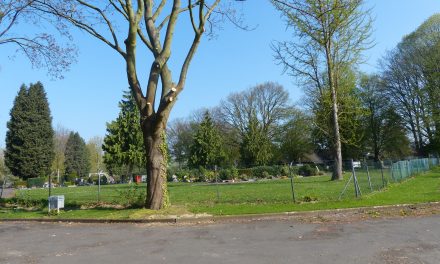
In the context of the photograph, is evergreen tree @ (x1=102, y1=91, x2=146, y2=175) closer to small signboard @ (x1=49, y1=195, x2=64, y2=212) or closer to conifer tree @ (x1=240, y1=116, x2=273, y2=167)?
conifer tree @ (x1=240, y1=116, x2=273, y2=167)

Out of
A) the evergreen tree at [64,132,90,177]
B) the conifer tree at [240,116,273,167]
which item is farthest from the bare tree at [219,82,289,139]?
the evergreen tree at [64,132,90,177]

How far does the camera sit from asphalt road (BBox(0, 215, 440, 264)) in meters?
7.27

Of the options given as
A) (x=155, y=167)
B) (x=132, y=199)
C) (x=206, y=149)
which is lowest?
(x=132, y=199)

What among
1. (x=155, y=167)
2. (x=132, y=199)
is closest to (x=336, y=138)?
(x=132, y=199)

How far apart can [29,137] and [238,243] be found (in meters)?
59.8

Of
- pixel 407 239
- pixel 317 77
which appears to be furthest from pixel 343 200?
pixel 317 77

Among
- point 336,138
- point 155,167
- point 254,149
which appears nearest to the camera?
point 155,167

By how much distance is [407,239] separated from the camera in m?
8.44

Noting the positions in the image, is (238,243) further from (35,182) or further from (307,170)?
(35,182)

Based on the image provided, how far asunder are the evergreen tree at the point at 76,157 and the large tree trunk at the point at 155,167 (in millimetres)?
71084

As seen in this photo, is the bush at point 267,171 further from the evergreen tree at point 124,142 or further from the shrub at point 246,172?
the evergreen tree at point 124,142

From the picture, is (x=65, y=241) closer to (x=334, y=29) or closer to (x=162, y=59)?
(x=162, y=59)

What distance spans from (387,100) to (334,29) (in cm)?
4087

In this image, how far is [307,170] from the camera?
163 ft
